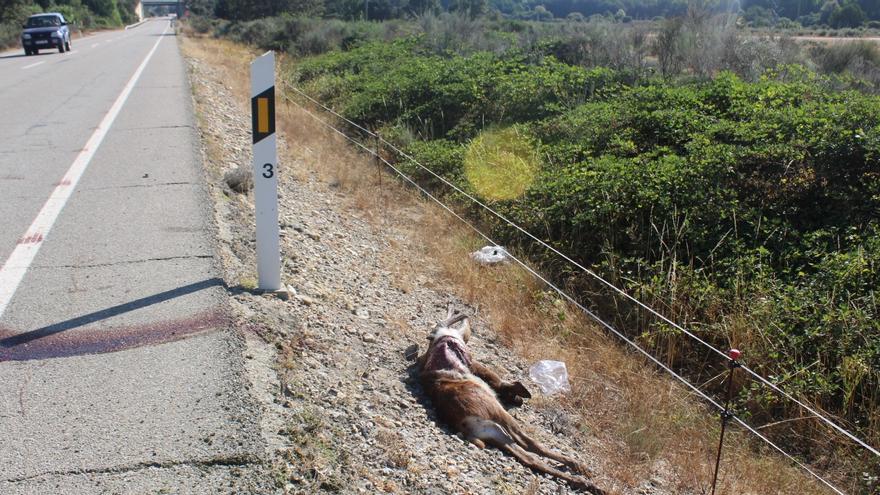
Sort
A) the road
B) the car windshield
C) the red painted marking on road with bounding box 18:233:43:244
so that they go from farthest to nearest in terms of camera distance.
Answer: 1. the car windshield
2. the red painted marking on road with bounding box 18:233:43:244
3. the road

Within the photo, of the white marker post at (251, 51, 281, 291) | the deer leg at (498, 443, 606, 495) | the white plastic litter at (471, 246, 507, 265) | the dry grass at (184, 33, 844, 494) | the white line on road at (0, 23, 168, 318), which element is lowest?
the dry grass at (184, 33, 844, 494)

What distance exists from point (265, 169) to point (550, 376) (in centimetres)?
266

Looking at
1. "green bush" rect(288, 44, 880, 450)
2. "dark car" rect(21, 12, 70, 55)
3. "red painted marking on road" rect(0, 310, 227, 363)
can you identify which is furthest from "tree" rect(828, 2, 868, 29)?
"dark car" rect(21, 12, 70, 55)

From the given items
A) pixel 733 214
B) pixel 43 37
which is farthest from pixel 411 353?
pixel 43 37

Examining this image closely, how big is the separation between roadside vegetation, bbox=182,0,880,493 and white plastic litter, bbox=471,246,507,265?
0.36 meters

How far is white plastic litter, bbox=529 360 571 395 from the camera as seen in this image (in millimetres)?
5816

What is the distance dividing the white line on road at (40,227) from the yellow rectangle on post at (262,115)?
1.95 meters

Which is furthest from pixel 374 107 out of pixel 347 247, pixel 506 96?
pixel 347 247

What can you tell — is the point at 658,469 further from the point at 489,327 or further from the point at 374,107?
the point at 374,107

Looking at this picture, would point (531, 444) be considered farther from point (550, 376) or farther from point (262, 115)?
point (262, 115)

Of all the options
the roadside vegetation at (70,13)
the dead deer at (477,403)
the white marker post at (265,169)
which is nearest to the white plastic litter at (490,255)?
the dead deer at (477,403)

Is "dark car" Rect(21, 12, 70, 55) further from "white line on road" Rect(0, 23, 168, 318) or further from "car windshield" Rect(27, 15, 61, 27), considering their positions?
"white line on road" Rect(0, 23, 168, 318)

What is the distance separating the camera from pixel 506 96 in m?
12.9

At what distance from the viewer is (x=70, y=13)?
61.1 meters
